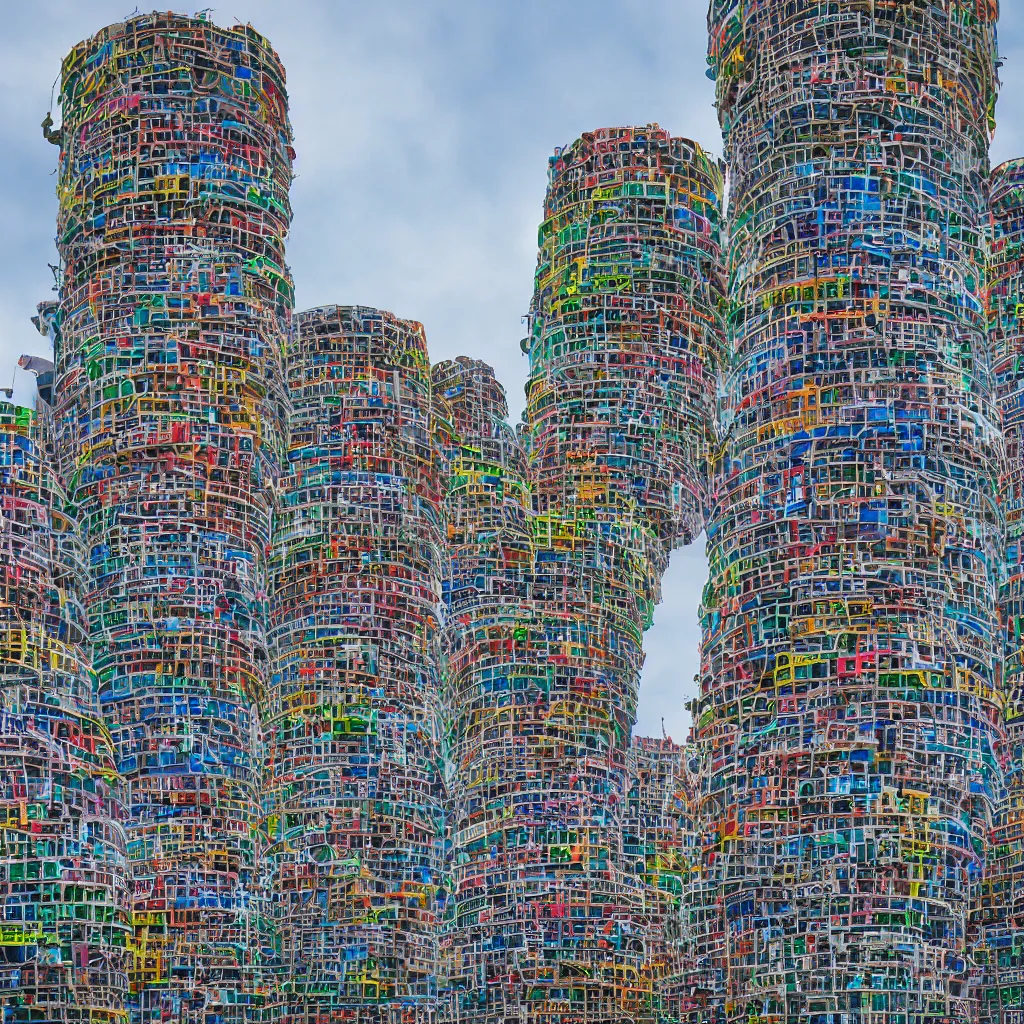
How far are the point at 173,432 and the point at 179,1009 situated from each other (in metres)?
38.1

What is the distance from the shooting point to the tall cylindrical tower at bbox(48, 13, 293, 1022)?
7072 inches

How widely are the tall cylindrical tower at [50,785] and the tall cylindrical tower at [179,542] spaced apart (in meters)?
6.84

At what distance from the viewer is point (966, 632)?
174000 millimetres

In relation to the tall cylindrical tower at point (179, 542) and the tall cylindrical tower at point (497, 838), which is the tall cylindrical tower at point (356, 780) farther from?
the tall cylindrical tower at point (179, 542)

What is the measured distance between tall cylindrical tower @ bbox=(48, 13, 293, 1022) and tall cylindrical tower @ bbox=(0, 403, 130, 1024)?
22.4ft

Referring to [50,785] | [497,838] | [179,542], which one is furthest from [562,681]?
[50,785]

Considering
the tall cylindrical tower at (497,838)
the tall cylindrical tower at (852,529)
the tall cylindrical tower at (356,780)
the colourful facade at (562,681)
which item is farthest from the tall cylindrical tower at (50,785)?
the tall cylindrical tower at (852,529)

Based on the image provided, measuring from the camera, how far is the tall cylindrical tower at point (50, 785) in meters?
163

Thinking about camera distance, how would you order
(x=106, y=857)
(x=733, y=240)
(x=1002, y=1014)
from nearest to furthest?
(x=106, y=857)
(x=1002, y=1014)
(x=733, y=240)


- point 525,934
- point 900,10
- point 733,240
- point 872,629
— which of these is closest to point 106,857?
point 525,934

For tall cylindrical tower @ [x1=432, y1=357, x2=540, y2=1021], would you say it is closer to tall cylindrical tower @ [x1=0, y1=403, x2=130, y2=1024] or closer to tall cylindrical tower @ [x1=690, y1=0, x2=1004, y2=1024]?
tall cylindrical tower @ [x1=690, y1=0, x2=1004, y2=1024]

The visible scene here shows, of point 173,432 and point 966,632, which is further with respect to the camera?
point 173,432

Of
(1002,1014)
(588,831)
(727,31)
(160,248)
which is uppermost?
(727,31)

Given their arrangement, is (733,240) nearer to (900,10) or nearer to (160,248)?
(900,10)
